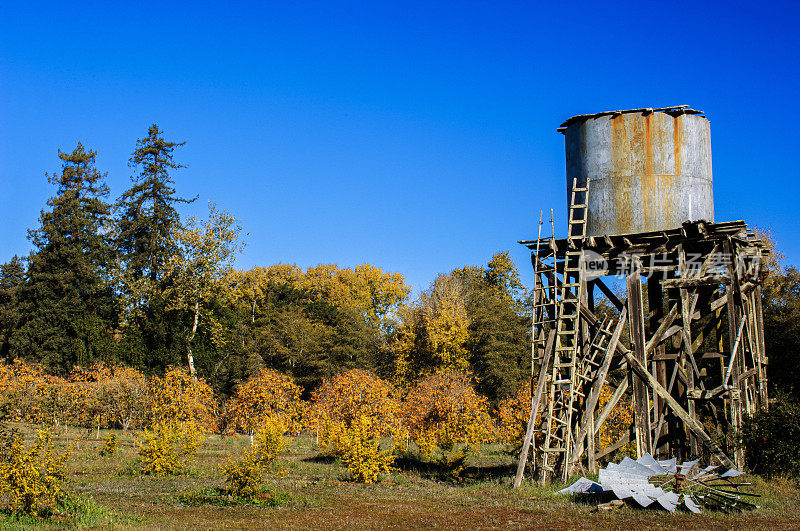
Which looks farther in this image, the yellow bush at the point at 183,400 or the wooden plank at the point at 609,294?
the yellow bush at the point at 183,400

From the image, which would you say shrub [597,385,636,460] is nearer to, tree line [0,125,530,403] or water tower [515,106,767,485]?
water tower [515,106,767,485]

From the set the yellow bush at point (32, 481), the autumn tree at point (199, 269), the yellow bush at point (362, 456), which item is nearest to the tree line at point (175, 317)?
the autumn tree at point (199, 269)

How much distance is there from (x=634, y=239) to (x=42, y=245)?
42.4 meters

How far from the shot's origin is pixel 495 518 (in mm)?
14117

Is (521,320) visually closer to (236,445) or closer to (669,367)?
(236,445)

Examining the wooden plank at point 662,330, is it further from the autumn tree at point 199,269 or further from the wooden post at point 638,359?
the autumn tree at point 199,269

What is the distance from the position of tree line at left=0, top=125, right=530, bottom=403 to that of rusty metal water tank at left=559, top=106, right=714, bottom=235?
25.9 m

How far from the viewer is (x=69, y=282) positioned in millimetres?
47562

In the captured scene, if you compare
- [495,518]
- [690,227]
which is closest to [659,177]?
[690,227]

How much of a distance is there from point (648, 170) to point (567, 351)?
16.5ft

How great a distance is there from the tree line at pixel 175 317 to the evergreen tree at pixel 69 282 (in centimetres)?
8

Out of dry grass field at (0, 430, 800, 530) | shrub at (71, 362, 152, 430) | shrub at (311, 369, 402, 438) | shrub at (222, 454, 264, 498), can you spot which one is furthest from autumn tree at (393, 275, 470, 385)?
shrub at (222, 454, 264, 498)

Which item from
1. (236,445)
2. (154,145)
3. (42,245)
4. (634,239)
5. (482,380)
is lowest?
(236,445)

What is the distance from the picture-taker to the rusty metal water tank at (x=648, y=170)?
18125 mm
